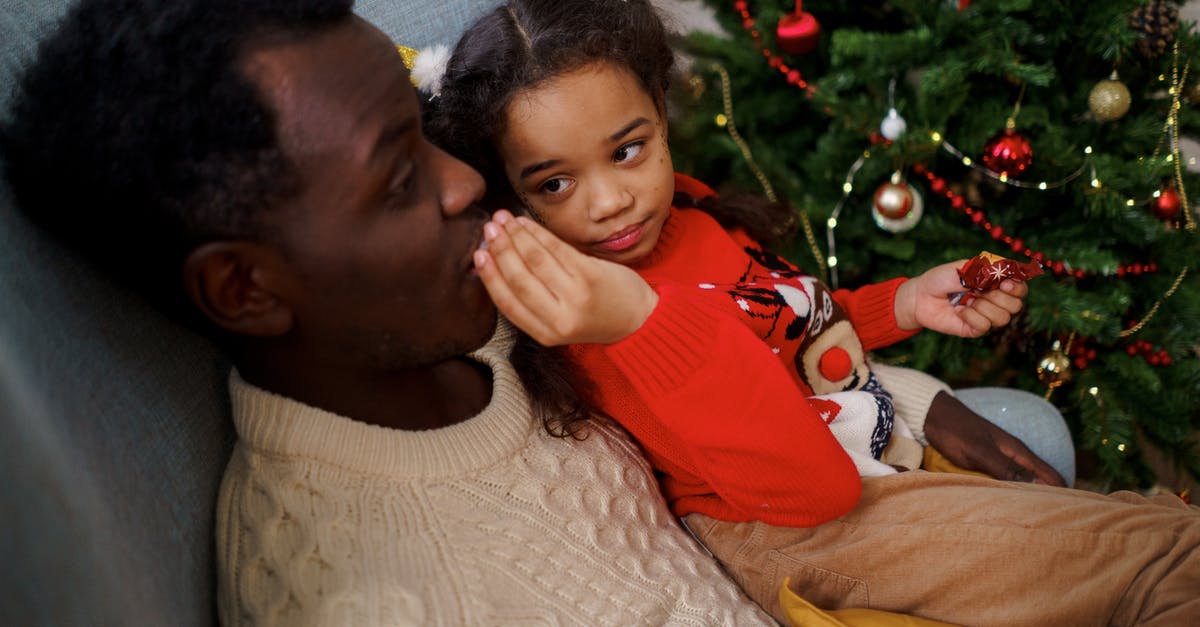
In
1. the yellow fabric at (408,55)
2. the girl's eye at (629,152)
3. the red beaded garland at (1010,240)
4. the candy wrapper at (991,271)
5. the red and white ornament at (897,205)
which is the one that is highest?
the yellow fabric at (408,55)

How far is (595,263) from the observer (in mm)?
869

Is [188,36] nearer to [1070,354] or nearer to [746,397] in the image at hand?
[746,397]

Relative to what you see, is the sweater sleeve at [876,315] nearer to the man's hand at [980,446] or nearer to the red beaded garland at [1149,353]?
the man's hand at [980,446]

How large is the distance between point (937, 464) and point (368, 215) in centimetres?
98

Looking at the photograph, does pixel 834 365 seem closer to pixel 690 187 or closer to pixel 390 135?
pixel 690 187

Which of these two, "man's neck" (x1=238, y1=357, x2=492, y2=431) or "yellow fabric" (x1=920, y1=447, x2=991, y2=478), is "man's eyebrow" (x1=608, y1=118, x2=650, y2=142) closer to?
"man's neck" (x1=238, y1=357, x2=492, y2=431)

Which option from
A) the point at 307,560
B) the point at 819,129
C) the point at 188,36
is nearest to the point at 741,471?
the point at 307,560

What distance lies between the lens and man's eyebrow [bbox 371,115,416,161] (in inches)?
29.9

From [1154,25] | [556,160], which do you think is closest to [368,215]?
[556,160]

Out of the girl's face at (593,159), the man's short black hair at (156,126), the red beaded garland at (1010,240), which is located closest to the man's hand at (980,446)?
the red beaded garland at (1010,240)

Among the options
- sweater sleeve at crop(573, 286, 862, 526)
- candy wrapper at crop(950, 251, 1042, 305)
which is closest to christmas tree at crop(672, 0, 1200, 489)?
candy wrapper at crop(950, 251, 1042, 305)

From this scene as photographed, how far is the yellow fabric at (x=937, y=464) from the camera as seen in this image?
4.29 feet

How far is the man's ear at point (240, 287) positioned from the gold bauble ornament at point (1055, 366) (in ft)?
4.84

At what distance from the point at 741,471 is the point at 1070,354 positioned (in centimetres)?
110
